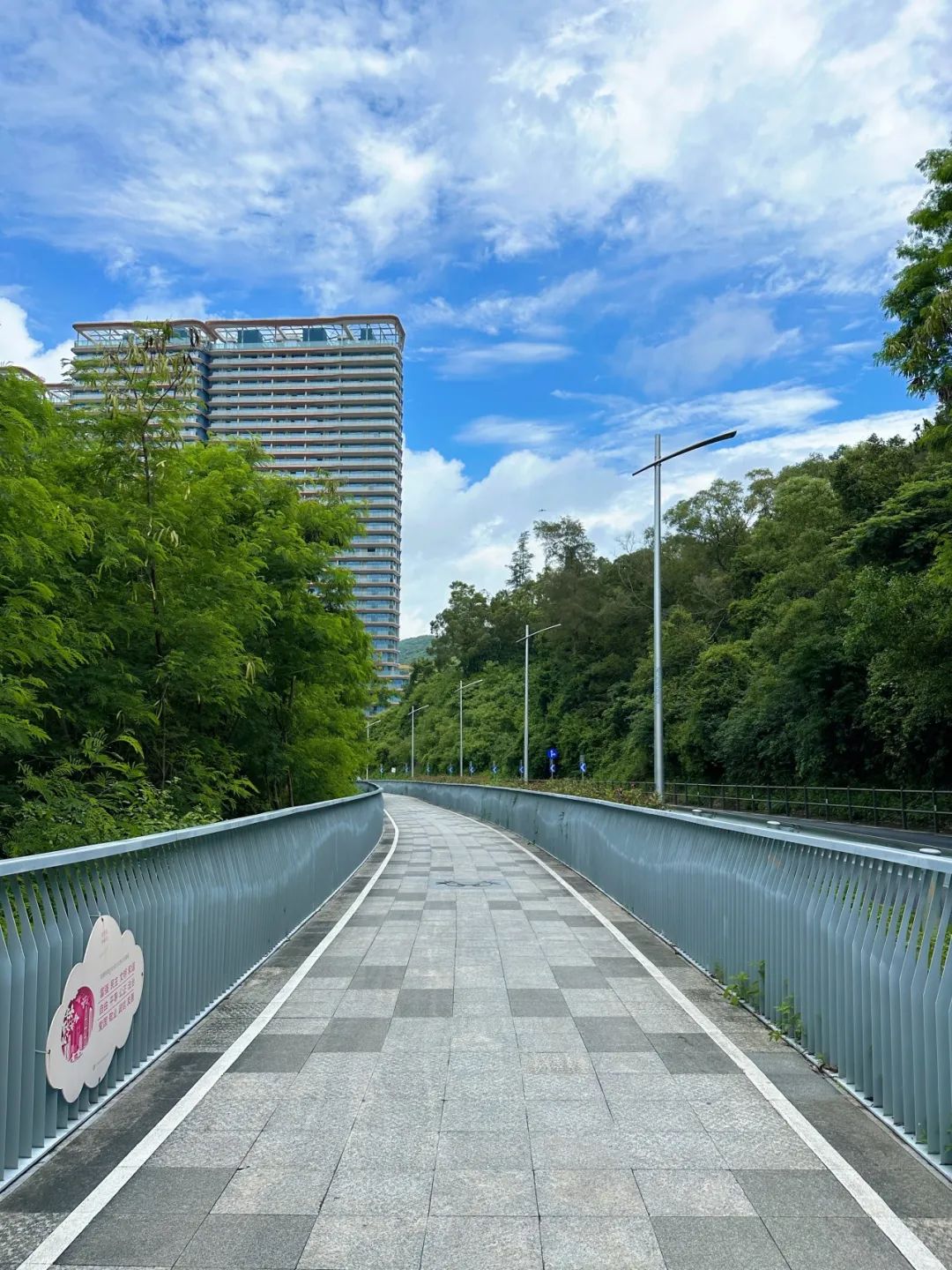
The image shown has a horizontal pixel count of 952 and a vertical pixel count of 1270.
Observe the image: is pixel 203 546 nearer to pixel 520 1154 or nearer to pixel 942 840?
pixel 520 1154

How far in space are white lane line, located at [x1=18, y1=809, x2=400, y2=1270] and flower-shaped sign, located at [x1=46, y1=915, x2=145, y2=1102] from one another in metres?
0.46

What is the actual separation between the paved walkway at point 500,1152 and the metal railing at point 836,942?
0.22m

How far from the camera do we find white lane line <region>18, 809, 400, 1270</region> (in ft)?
12.2

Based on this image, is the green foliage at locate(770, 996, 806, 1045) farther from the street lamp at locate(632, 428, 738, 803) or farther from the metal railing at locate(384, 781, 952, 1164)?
the street lamp at locate(632, 428, 738, 803)

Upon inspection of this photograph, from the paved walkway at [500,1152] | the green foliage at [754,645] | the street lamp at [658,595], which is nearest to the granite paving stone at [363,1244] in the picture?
the paved walkway at [500,1152]

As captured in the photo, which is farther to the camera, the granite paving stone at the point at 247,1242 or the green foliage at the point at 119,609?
the green foliage at the point at 119,609

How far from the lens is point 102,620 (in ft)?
41.0

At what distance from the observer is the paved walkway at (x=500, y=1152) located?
3.73 metres

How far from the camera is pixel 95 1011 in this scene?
5152 mm

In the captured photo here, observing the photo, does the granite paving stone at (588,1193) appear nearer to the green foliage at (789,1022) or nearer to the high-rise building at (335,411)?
the green foliage at (789,1022)

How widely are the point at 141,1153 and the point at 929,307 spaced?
20499 millimetres

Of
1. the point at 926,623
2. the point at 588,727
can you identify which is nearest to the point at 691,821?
the point at 926,623

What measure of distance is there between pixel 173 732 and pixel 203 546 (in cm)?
273

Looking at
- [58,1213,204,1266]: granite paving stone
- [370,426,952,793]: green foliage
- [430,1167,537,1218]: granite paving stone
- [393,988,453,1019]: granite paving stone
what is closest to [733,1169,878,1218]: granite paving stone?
[430,1167,537,1218]: granite paving stone
